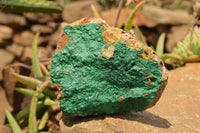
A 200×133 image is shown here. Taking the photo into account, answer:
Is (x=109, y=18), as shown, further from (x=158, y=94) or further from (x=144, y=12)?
(x=158, y=94)

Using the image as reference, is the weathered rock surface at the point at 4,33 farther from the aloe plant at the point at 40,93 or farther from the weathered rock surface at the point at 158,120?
the weathered rock surface at the point at 158,120

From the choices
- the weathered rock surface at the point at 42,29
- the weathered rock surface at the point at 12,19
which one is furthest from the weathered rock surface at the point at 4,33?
the weathered rock surface at the point at 42,29

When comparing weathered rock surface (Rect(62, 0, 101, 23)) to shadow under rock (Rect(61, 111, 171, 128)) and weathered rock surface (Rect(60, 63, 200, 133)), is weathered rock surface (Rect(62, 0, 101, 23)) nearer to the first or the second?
weathered rock surface (Rect(60, 63, 200, 133))

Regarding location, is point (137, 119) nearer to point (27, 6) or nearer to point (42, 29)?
point (27, 6)

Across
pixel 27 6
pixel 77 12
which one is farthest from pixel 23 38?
pixel 27 6

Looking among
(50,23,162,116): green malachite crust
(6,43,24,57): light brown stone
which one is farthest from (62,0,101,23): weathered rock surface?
(50,23,162,116): green malachite crust

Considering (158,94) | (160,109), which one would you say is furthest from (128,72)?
(160,109)
